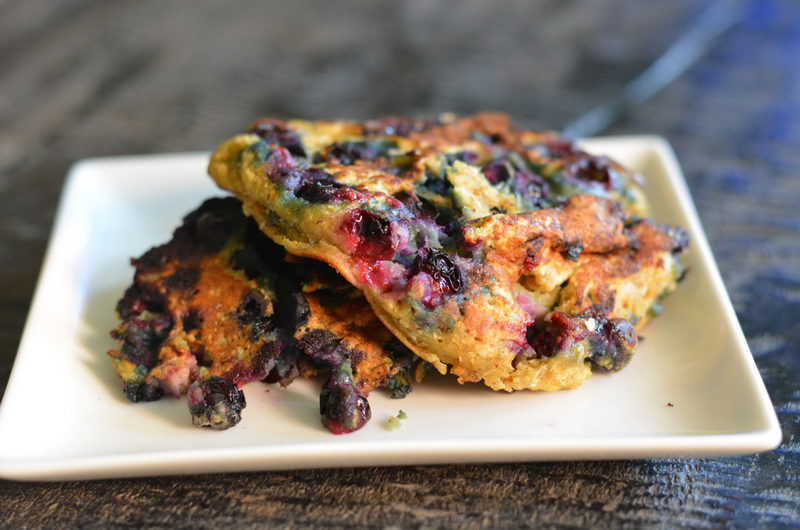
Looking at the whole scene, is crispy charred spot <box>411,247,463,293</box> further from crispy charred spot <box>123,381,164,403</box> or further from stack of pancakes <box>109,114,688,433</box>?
crispy charred spot <box>123,381,164,403</box>

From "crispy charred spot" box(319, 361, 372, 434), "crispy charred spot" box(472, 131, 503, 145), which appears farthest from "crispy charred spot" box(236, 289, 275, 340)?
"crispy charred spot" box(472, 131, 503, 145)

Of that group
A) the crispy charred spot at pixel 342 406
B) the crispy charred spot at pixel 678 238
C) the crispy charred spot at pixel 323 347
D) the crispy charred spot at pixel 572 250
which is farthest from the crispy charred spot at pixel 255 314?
the crispy charred spot at pixel 678 238

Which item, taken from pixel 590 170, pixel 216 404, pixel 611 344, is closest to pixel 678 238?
pixel 590 170

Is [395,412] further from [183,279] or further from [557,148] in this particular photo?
[557,148]

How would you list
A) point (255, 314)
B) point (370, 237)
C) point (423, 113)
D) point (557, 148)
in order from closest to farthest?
point (370, 237)
point (255, 314)
point (557, 148)
point (423, 113)

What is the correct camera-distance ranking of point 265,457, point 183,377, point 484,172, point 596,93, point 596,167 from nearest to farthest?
point 265,457
point 183,377
point 484,172
point 596,167
point 596,93

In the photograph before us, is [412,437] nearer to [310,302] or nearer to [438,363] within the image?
[438,363]

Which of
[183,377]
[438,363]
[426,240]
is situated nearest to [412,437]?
[438,363]
